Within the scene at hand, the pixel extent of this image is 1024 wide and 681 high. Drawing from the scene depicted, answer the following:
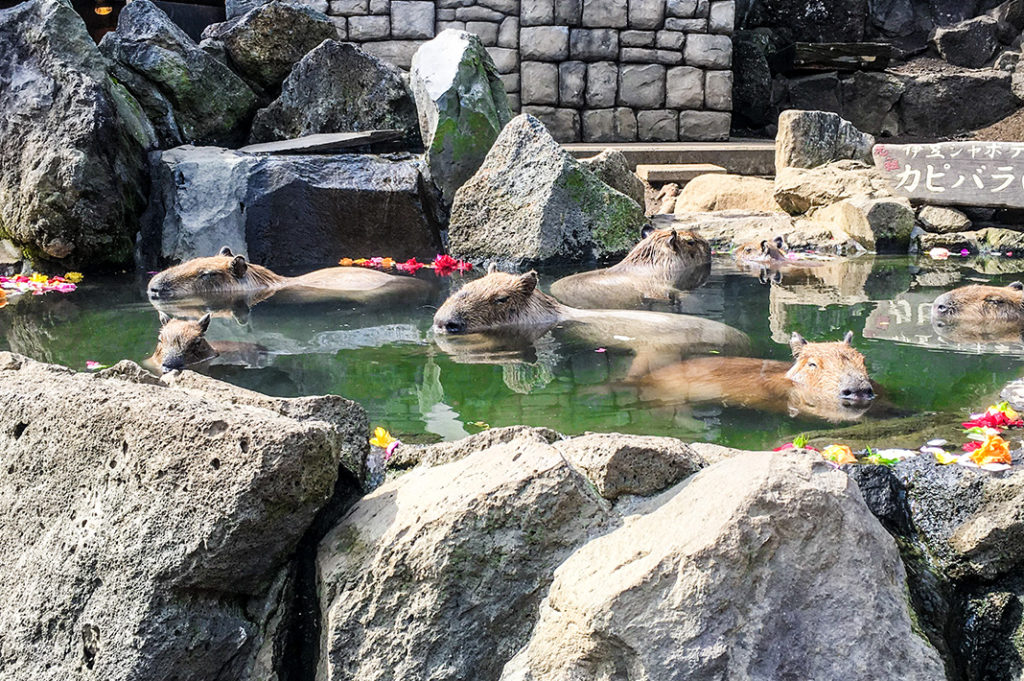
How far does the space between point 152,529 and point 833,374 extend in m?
3.49

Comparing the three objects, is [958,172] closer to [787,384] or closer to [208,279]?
[787,384]

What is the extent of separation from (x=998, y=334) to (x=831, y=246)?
438 cm

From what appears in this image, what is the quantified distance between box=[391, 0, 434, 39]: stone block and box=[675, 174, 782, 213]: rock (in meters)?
4.56

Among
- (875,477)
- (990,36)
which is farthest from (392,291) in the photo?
(990,36)

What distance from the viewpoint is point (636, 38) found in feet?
48.1

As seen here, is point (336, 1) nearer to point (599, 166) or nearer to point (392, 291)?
point (599, 166)

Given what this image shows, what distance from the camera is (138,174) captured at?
33.1 feet

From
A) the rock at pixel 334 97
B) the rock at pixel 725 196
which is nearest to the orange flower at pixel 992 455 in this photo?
the rock at pixel 725 196

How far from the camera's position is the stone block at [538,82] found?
48.1 ft

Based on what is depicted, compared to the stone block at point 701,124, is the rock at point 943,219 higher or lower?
lower

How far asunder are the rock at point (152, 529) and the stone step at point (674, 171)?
1117cm

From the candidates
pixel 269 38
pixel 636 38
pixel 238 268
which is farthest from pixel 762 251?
pixel 269 38

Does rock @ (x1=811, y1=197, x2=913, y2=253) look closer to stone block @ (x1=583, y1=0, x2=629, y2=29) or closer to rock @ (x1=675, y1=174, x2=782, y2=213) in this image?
rock @ (x1=675, y1=174, x2=782, y2=213)

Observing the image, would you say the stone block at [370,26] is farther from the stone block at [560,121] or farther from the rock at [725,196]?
the rock at [725,196]
